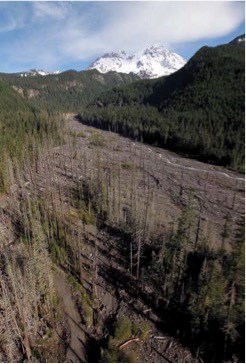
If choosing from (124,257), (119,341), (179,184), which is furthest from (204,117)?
(119,341)

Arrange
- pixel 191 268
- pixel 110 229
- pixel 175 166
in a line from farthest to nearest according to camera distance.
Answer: pixel 175 166
pixel 110 229
pixel 191 268

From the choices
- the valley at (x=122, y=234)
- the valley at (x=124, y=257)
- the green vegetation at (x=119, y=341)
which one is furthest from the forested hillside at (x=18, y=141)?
the green vegetation at (x=119, y=341)

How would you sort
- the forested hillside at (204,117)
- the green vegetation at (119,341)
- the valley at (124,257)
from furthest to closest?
the forested hillside at (204,117) → the valley at (124,257) → the green vegetation at (119,341)

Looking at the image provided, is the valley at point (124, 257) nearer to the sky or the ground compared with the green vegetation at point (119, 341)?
nearer to the sky

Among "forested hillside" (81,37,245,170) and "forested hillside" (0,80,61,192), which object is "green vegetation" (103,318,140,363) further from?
"forested hillside" (81,37,245,170)

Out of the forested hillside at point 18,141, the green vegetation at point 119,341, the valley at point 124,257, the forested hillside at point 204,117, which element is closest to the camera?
the green vegetation at point 119,341

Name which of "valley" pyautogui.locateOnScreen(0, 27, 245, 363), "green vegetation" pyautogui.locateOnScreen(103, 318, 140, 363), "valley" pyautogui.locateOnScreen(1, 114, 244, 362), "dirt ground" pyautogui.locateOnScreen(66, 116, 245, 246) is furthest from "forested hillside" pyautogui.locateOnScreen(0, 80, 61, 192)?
"green vegetation" pyautogui.locateOnScreen(103, 318, 140, 363)

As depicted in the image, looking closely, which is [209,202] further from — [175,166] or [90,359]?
[90,359]

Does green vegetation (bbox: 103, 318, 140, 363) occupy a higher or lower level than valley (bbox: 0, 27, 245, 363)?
lower

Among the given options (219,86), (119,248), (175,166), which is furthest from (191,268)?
(219,86)

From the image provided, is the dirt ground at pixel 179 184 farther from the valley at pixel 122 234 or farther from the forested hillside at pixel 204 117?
the forested hillside at pixel 204 117

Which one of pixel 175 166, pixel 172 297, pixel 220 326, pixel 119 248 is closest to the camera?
pixel 220 326
